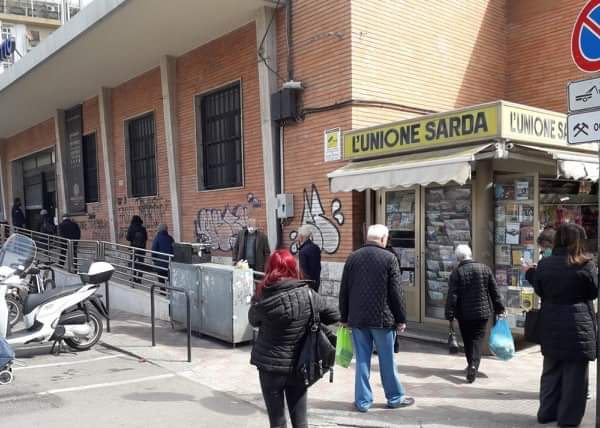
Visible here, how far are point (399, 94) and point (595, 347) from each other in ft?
19.2

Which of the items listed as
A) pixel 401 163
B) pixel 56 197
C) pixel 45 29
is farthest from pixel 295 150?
pixel 45 29

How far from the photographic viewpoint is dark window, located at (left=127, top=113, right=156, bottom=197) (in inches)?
555

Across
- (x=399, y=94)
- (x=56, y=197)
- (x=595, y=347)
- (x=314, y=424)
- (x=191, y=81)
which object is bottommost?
(x=314, y=424)

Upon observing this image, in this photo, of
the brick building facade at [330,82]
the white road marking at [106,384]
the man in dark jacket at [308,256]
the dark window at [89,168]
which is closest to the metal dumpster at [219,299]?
the man in dark jacket at [308,256]

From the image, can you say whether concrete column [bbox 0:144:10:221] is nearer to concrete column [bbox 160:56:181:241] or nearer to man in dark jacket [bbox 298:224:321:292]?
concrete column [bbox 160:56:181:241]

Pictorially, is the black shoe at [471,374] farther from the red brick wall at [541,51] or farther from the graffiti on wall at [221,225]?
the red brick wall at [541,51]

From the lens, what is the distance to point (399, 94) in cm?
930

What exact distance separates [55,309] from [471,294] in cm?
529

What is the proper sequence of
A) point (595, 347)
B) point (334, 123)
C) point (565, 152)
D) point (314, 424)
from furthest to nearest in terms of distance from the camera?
point (334, 123)
point (565, 152)
point (314, 424)
point (595, 347)

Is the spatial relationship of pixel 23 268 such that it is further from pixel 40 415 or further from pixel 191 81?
pixel 191 81

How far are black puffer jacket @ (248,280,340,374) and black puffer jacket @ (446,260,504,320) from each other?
109 inches

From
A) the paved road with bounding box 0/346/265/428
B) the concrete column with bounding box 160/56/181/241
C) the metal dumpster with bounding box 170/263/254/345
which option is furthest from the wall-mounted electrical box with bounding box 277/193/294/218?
the concrete column with bounding box 160/56/181/241

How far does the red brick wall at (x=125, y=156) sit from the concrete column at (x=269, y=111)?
4.10 meters

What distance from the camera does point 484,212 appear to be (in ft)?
23.2
